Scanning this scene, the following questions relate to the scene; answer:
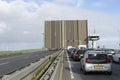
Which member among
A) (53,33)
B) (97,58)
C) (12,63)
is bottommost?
(12,63)

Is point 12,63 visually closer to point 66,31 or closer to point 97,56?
point 97,56

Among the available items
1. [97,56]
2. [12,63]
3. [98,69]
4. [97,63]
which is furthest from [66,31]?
[98,69]

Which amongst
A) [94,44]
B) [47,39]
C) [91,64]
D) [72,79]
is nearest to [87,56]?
[91,64]

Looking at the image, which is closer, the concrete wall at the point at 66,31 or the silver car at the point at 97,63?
the silver car at the point at 97,63

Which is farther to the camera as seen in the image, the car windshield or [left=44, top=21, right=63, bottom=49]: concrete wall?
[left=44, top=21, right=63, bottom=49]: concrete wall

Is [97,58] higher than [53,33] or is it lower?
lower

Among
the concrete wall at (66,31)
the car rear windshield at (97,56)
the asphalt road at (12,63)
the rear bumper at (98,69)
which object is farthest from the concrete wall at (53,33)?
the rear bumper at (98,69)

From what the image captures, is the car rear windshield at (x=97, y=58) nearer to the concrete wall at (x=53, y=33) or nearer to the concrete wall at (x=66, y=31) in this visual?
the concrete wall at (x=66, y=31)

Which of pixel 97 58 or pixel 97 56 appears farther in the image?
pixel 97 56

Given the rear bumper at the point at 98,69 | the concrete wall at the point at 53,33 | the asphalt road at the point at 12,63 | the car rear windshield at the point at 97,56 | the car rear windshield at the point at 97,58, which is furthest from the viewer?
the concrete wall at the point at 53,33

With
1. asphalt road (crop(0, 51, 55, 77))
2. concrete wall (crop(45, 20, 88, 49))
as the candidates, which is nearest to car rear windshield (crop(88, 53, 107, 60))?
asphalt road (crop(0, 51, 55, 77))

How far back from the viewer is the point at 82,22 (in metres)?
118

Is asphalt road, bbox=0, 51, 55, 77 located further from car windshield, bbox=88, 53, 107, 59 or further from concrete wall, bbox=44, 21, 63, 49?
concrete wall, bbox=44, 21, 63, 49

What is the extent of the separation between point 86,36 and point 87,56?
96.0 meters
